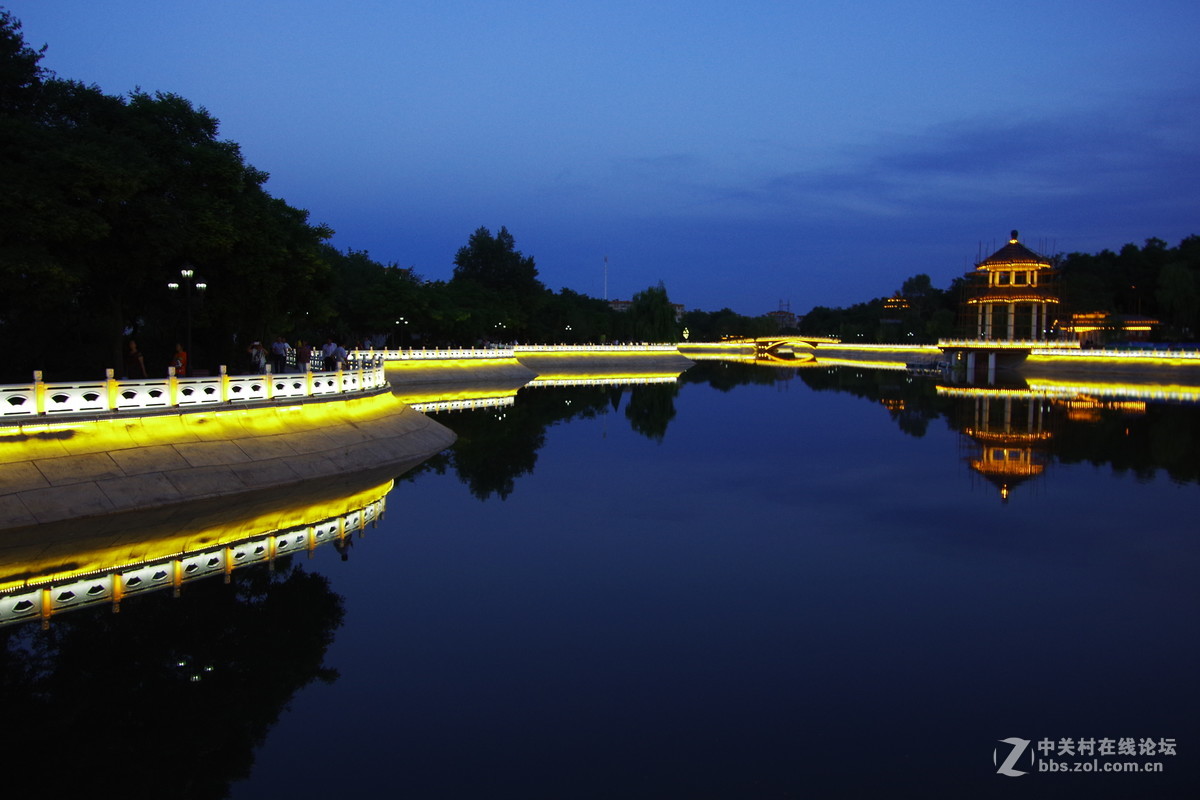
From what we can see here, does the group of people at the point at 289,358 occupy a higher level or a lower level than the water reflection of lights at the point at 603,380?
higher

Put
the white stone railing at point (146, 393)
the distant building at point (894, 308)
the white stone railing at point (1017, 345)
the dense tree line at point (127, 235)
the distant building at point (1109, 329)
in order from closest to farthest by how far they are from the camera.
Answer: the white stone railing at point (146, 393), the dense tree line at point (127, 235), the white stone railing at point (1017, 345), the distant building at point (1109, 329), the distant building at point (894, 308)

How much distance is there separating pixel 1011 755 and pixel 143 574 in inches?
477

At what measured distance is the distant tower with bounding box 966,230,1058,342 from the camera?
8388cm

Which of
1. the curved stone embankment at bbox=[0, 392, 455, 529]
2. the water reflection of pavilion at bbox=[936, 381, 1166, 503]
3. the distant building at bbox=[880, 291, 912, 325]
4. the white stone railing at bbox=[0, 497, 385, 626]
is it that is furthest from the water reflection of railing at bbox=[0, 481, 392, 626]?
the distant building at bbox=[880, 291, 912, 325]

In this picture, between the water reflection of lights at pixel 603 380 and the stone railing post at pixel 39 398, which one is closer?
the stone railing post at pixel 39 398

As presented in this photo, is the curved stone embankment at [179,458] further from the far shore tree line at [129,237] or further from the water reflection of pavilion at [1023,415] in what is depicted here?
the water reflection of pavilion at [1023,415]

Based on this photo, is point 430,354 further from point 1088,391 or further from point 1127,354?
point 1127,354

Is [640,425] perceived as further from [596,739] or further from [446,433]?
[596,739]

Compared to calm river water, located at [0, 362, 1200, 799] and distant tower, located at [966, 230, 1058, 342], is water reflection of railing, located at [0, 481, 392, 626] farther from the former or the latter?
distant tower, located at [966, 230, 1058, 342]

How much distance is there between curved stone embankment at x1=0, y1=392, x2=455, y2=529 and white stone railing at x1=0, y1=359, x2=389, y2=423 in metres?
0.29

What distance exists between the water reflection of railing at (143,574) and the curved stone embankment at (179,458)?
2.60m

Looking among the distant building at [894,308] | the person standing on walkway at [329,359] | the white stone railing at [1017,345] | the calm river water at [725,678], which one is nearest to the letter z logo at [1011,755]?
the calm river water at [725,678]

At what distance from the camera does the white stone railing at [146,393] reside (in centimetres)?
1675

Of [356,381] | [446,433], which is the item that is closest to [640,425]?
[446,433]
